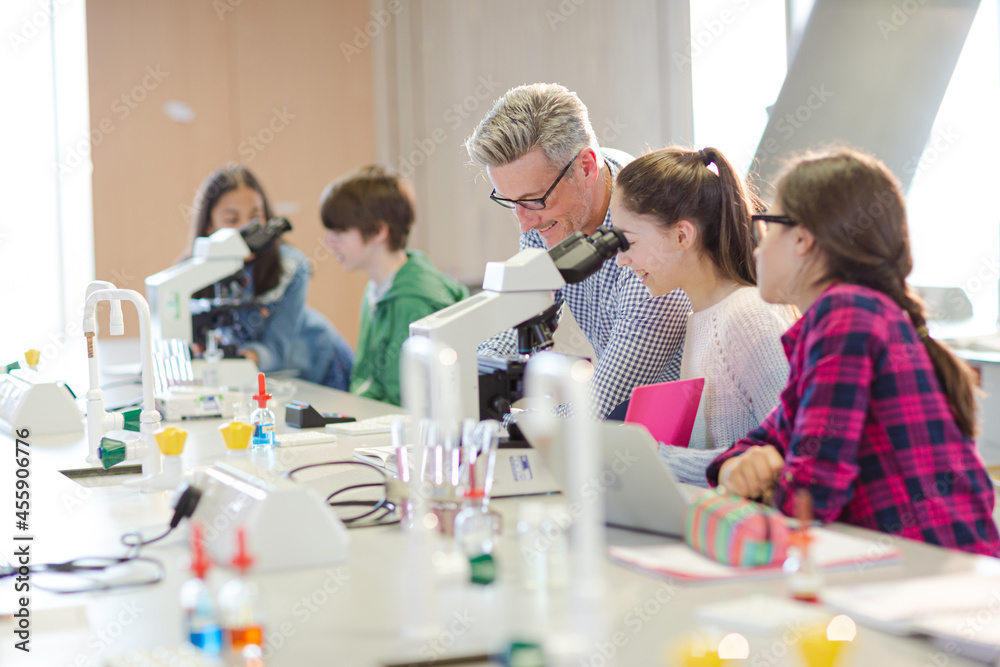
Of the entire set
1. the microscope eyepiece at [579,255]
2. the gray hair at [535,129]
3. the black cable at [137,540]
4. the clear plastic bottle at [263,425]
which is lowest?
the black cable at [137,540]

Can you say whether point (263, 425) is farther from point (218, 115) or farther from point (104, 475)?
point (218, 115)

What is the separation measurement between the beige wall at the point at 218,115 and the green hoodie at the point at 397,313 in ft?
9.11

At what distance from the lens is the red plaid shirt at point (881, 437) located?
145 cm

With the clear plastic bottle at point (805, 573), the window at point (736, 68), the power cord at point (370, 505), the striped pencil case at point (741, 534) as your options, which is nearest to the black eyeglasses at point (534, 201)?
the power cord at point (370, 505)

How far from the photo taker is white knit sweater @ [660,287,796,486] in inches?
79.2

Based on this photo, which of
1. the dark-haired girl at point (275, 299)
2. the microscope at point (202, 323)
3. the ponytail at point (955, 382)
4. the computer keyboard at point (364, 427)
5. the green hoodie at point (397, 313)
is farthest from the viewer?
the dark-haired girl at point (275, 299)

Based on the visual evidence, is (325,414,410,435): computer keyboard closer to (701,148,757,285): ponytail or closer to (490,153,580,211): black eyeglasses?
(490,153,580,211): black eyeglasses

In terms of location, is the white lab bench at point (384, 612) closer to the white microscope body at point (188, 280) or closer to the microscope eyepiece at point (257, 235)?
the white microscope body at point (188, 280)

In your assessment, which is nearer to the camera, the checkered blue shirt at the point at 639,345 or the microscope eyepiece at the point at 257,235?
the checkered blue shirt at the point at 639,345

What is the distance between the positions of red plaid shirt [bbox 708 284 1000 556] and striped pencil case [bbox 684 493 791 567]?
17cm

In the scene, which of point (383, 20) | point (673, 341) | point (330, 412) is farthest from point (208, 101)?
point (673, 341)

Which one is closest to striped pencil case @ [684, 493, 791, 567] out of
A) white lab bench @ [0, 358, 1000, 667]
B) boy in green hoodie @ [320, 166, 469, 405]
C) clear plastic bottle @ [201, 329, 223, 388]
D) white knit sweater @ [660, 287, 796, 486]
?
white lab bench @ [0, 358, 1000, 667]

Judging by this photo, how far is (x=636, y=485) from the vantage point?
1.45 meters

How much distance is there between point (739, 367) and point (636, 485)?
69 cm
